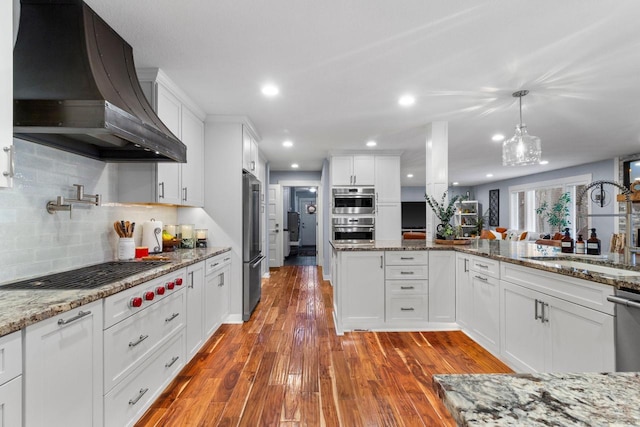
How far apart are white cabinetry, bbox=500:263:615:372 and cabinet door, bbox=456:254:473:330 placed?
0.52 m

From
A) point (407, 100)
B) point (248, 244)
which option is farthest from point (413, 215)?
point (248, 244)

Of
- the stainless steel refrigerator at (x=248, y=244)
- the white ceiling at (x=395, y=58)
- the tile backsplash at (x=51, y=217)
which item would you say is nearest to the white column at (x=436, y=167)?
the white ceiling at (x=395, y=58)

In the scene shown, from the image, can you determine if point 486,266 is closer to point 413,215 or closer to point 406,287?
point 406,287

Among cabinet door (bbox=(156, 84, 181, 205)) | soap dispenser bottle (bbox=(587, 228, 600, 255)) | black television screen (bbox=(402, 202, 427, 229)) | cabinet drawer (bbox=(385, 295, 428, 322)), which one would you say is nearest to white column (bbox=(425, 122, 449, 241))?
cabinet drawer (bbox=(385, 295, 428, 322))

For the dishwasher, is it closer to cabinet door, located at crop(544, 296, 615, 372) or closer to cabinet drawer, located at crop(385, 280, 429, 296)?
cabinet door, located at crop(544, 296, 615, 372)

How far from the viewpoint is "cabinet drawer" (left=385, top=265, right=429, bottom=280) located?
310cm

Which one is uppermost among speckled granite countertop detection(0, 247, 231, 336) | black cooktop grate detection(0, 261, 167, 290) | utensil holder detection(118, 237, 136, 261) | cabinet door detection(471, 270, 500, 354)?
utensil holder detection(118, 237, 136, 261)

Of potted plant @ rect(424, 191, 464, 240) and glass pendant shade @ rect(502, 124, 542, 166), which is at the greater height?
glass pendant shade @ rect(502, 124, 542, 166)

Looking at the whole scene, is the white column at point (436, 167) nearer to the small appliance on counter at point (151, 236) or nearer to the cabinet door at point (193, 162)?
the cabinet door at point (193, 162)

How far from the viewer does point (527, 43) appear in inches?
79.9

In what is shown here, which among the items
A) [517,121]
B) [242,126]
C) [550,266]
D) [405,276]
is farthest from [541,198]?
[242,126]

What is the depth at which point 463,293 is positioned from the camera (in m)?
2.96

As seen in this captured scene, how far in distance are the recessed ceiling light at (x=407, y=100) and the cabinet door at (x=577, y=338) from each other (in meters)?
2.06

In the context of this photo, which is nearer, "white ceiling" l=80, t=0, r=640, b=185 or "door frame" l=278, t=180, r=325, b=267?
"white ceiling" l=80, t=0, r=640, b=185
